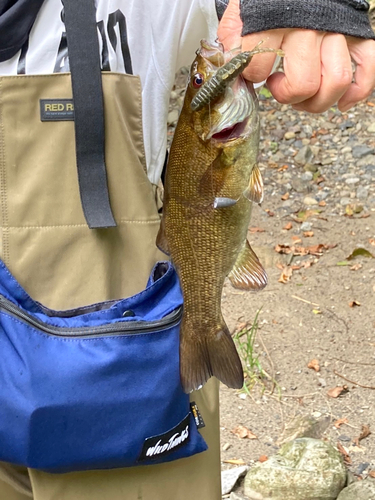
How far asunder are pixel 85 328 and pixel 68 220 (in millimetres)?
267

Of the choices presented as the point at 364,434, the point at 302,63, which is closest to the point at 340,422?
the point at 364,434

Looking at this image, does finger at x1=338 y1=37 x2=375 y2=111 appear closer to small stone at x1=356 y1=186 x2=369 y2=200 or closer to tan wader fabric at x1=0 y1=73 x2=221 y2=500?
tan wader fabric at x1=0 y1=73 x2=221 y2=500

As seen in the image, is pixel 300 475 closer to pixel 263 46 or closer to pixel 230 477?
A: pixel 230 477

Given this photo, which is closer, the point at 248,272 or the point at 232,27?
the point at 232,27

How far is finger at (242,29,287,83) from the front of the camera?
1.25 meters

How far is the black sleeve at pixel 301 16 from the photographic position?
A: 48.7 inches

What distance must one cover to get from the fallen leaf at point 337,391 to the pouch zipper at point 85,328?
Answer: 2.76m

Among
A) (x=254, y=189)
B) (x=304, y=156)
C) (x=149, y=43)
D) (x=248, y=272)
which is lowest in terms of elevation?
(x=304, y=156)

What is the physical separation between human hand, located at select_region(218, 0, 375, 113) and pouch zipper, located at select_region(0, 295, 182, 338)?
1.85 feet

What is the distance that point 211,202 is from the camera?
145 cm

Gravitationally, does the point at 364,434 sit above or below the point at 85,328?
below

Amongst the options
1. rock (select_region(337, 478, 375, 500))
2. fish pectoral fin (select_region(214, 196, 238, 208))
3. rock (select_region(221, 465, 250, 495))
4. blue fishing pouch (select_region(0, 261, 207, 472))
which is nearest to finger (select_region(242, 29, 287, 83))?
fish pectoral fin (select_region(214, 196, 238, 208))

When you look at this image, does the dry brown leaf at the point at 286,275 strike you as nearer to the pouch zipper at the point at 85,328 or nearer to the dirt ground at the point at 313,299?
the dirt ground at the point at 313,299

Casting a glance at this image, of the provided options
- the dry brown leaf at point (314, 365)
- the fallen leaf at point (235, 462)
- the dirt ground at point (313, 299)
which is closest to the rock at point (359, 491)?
the dirt ground at point (313, 299)
